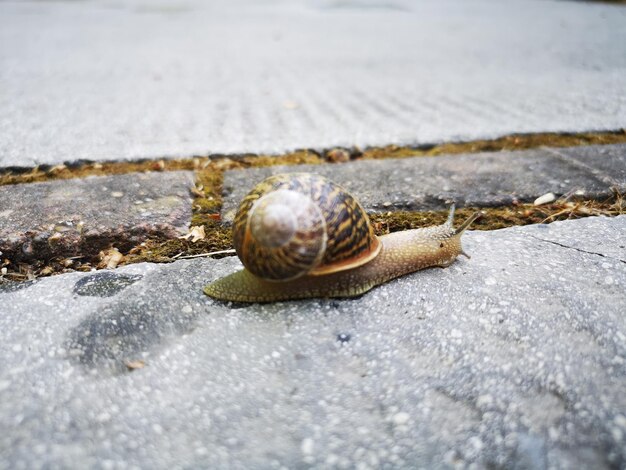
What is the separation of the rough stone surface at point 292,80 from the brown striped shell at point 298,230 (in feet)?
2.43

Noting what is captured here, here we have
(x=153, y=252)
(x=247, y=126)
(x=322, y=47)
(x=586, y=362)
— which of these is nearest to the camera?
(x=586, y=362)

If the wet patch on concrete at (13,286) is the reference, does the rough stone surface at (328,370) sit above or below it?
below

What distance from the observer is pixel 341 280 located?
126 centimetres

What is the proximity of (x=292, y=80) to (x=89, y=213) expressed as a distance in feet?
5.79

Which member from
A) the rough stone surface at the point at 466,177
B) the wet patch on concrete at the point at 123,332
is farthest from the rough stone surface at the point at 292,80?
the wet patch on concrete at the point at 123,332

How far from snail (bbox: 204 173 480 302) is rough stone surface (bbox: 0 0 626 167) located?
29.8 inches

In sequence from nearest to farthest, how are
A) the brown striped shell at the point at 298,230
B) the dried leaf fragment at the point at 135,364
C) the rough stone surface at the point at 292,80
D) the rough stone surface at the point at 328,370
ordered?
1. the rough stone surface at the point at 328,370
2. the dried leaf fragment at the point at 135,364
3. the brown striped shell at the point at 298,230
4. the rough stone surface at the point at 292,80

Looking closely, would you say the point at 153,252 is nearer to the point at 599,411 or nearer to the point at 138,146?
the point at 138,146

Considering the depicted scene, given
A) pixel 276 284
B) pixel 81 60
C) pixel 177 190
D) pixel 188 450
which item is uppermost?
pixel 81 60

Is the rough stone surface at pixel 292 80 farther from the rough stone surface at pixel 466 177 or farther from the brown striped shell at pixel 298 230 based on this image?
the brown striped shell at pixel 298 230

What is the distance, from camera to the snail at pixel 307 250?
4.01 ft

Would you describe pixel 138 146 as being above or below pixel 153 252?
above

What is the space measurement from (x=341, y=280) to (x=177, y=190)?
0.71m

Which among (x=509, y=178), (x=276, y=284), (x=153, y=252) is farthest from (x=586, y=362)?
(x=153, y=252)
